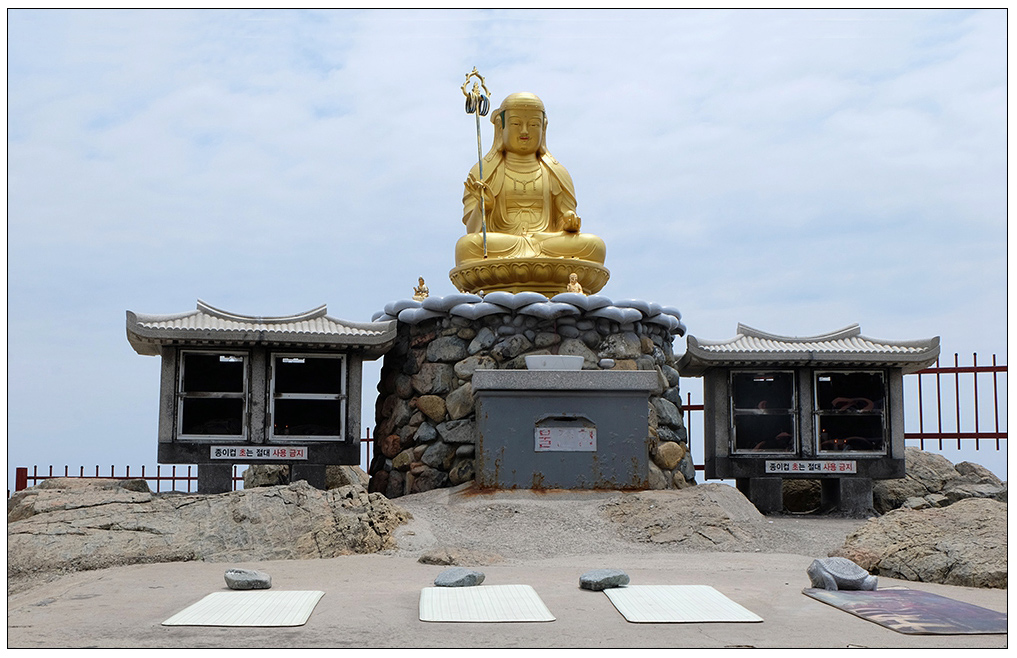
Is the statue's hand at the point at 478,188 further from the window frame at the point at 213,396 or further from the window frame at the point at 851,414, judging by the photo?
the window frame at the point at 851,414

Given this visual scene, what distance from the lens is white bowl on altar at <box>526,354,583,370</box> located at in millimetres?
9844

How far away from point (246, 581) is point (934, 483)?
9.66 metres

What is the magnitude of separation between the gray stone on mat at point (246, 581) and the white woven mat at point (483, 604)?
901 millimetres

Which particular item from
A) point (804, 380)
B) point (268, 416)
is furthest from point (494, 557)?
point (804, 380)

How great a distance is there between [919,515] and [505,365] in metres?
4.56

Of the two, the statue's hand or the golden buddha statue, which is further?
the statue's hand

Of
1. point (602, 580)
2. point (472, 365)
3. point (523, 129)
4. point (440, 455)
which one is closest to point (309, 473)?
point (440, 455)

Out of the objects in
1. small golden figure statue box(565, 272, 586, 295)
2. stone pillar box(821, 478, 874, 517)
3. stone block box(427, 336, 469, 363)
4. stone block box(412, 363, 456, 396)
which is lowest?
stone pillar box(821, 478, 874, 517)

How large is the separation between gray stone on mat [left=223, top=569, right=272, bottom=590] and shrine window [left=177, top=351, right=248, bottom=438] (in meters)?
5.20

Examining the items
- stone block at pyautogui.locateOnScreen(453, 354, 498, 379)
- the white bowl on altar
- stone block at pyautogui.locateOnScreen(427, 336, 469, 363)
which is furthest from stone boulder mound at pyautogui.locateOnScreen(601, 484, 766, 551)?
stone block at pyautogui.locateOnScreen(427, 336, 469, 363)

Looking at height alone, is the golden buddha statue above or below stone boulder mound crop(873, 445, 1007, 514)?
above

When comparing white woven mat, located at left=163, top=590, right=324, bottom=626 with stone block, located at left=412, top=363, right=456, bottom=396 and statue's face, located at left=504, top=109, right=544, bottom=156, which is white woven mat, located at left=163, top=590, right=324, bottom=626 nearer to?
stone block, located at left=412, top=363, right=456, bottom=396

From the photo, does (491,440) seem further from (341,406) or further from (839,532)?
(839,532)

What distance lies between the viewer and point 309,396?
10664 mm
